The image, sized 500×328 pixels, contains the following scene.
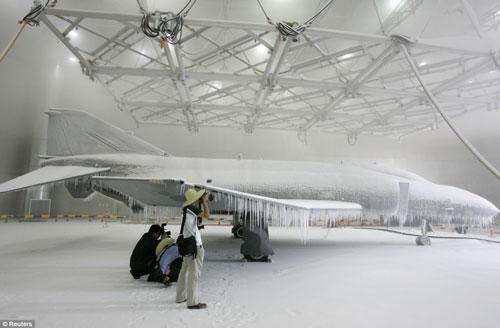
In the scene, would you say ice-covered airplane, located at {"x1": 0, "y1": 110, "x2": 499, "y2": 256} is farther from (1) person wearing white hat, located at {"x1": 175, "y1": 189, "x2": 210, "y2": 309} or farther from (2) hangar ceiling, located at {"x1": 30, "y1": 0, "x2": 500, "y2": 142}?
(2) hangar ceiling, located at {"x1": 30, "y1": 0, "x2": 500, "y2": 142}

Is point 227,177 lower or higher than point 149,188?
higher

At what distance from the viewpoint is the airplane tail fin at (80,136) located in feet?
21.3

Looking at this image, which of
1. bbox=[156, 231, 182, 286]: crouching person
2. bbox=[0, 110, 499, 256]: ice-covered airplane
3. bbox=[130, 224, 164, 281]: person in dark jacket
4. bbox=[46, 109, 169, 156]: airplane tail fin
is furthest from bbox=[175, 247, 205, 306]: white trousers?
bbox=[46, 109, 169, 156]: airplane tail fin

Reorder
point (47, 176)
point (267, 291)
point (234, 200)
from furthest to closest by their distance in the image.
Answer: point (47, 176) < point (234, 200) < point (267, 291)

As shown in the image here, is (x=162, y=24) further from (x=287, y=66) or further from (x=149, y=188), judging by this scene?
(x=287, y=66)

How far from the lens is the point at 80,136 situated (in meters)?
6.59

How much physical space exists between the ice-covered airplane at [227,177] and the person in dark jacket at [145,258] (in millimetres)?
1673

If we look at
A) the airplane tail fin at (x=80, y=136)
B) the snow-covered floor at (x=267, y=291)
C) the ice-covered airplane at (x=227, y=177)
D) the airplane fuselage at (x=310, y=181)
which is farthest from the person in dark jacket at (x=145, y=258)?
the airplane tail fin at (x=80, y=136)

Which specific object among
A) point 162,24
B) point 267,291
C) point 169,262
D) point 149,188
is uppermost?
point 162,24

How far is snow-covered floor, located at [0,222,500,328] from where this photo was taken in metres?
2.55

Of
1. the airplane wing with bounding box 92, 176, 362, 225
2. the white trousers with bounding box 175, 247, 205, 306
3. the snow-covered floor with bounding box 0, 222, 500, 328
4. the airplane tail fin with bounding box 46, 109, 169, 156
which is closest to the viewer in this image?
the snow-covered floor with bounding box 0, 222, 500, 328

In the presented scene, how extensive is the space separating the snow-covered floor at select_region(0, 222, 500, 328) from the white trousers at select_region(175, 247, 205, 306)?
0.11 metres

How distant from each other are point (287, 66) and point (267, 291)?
9.09 metres

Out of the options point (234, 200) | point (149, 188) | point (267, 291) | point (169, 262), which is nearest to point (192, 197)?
point (169, 262)
